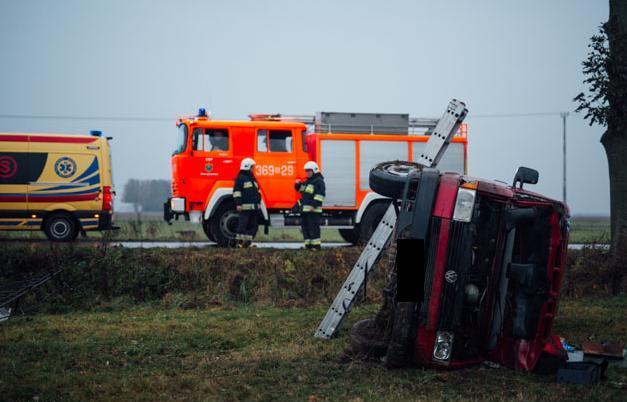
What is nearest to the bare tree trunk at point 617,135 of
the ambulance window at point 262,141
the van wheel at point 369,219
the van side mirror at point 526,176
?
the van wheel at point 369,219

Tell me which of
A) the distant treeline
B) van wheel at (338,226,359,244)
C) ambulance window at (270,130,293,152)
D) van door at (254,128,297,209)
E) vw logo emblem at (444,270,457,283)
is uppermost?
ambulance window at (270,130,293,152)

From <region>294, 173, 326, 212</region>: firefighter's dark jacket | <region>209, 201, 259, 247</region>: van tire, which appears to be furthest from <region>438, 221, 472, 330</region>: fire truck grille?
<region>209, 201, 259, 247</region>: van tire

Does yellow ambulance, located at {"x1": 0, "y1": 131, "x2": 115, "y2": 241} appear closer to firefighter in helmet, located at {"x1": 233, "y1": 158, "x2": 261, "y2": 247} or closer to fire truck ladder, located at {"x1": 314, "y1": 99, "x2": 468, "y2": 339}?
firefighter in helmet, located at {"x1": 233, "y1": 158, "x2": 261, "y2": 247}

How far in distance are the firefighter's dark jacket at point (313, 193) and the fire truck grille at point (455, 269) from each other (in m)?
8.21

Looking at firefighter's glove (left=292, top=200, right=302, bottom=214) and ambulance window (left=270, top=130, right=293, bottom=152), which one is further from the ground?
ambulance window (left=270, top=130, right=293, bottom=152)

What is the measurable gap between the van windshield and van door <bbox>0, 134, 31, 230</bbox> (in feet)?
11.0

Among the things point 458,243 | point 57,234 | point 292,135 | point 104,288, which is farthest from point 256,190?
point 458,243

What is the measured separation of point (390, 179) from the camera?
7.21m

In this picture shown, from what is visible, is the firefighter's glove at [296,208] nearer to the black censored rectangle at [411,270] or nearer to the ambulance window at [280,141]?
the ambulance window at [280,141]

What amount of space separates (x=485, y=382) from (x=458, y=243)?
1.24 m

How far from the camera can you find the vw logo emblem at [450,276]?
6.21m

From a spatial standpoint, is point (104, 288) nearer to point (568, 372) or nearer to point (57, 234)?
point (57, 234)

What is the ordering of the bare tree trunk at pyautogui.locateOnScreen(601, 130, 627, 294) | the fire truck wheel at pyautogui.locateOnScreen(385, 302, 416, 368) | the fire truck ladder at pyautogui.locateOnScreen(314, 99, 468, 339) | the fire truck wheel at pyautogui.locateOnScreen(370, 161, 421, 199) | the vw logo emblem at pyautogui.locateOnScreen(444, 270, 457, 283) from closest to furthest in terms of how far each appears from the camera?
the vw logo emblem at pyautogui.locateOnScreen(444, 270, 457, 283), the fire truck wheel at pyautogui.locateOnScreen(385, 302, 416, 368), the fire truck wheel at pyautogui.locateOnScreen(370, 161, 421, 199), the fire truck ladder at pyautogui.locateOnScreen(314, 99, 468, 339), the bare tree trunk at pyautogui.locateOnScreen(601, 130, 627, 294)

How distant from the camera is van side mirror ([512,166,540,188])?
725 cm
